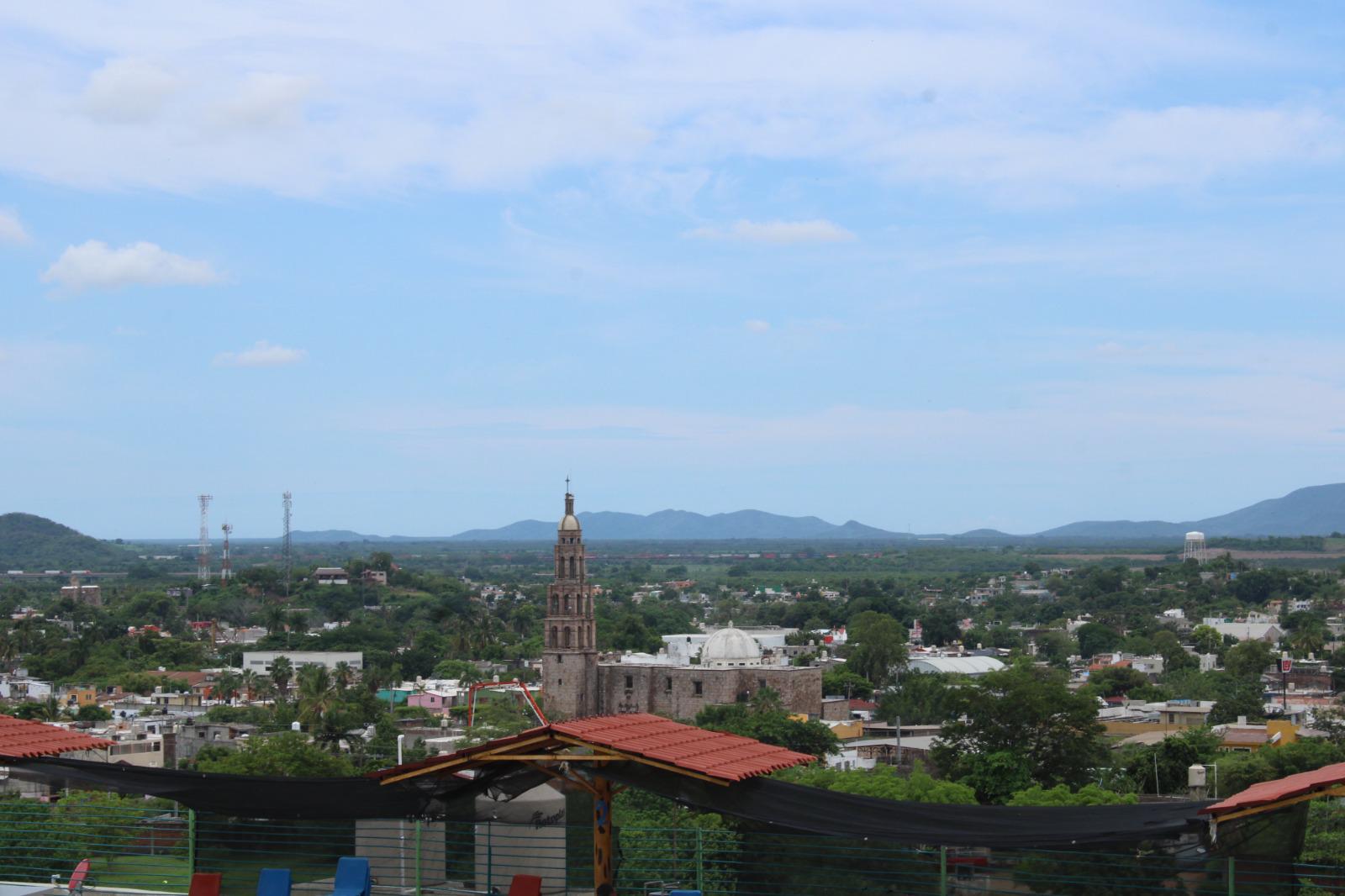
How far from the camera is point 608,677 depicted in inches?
2128

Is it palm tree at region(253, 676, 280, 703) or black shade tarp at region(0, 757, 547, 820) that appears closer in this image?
black shade tarp at region(0, 757, 547, 820)

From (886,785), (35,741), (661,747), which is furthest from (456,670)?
(661,747)

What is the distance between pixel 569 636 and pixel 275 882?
141 ft

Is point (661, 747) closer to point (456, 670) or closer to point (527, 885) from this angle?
point (527, 885)

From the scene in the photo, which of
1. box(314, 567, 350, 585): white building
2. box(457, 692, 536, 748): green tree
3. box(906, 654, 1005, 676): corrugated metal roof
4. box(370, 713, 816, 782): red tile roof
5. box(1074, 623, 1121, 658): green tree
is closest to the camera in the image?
box(370, 713, 816, 782): red tile roof

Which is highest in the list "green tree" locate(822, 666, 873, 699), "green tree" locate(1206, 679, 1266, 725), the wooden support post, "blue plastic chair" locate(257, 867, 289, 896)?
the wooden support post

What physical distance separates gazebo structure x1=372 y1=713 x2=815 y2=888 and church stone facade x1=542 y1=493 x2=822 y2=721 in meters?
41.4

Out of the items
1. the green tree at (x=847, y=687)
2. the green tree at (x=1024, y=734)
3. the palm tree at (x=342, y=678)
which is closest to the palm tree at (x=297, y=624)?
the palm tree at (x=342, y=678)

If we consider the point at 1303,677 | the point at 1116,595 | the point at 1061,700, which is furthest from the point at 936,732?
the point at 1116,595

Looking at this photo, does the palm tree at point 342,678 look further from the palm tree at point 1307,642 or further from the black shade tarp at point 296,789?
the palm tree at point 1307,642

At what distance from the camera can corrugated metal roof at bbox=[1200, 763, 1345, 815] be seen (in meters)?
8.86

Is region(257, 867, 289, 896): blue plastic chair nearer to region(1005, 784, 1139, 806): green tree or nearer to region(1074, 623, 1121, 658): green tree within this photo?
region(1005, 784, 1139, 806): green tree

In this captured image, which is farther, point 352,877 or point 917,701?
point 917,701

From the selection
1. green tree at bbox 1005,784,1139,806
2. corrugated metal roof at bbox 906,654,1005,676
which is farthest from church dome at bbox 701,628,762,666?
green tree at bbox 1005,784,1139,806
